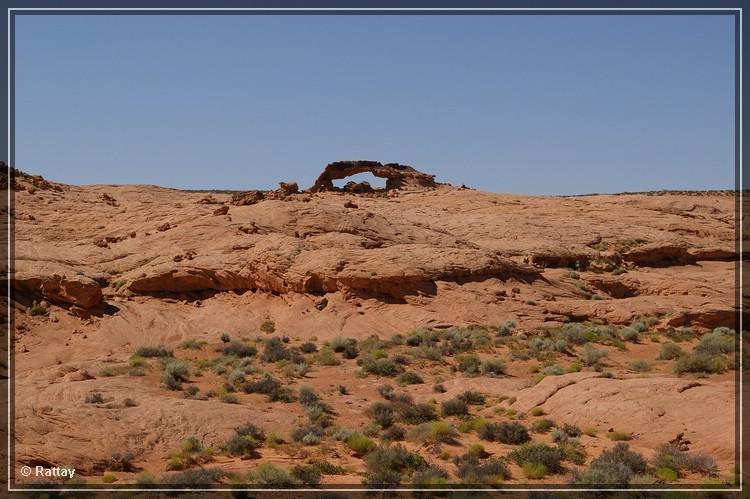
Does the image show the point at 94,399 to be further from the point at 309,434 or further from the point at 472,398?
the point at 472,398

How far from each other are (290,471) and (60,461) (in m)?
3.36

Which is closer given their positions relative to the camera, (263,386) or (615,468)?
(615,468)

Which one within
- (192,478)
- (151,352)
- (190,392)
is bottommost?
(192,478)

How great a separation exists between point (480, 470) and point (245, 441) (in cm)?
395

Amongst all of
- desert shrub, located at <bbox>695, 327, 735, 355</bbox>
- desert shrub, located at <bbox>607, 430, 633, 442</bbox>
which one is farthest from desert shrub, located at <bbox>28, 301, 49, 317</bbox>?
desert shrub, located at <bbox>695, 327, 735, 355</bbox>

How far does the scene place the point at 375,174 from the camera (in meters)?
50.9

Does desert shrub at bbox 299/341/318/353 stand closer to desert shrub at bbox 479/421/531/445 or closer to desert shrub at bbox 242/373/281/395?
desert shrub at bbox 242/373/281/395

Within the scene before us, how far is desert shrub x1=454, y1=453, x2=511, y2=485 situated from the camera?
33.4 feet

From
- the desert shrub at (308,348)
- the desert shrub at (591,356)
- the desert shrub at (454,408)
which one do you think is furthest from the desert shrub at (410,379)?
the desert shrub at (591,356)

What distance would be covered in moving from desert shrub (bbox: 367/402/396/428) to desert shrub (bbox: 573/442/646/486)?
412 cm

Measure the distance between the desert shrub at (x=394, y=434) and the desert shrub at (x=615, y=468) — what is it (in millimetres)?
3476

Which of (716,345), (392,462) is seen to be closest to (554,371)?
(716,345)

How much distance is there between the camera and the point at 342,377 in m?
17.9

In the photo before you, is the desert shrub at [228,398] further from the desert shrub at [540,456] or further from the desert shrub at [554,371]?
the desert shrub at [554,371]
